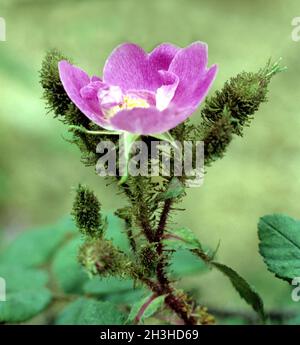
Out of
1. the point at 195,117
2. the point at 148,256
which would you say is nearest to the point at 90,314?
the point at 148,256

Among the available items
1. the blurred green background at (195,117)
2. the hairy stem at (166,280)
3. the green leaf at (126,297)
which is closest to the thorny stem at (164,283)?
the hairy stem at (166,280)

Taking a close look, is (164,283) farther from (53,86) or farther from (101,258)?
(53,86)

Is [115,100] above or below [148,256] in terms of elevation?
above

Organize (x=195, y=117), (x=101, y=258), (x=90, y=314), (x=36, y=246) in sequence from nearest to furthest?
(x=101, y=258) < (x=90, y=314) < (x=36, y=246) < (x=195, y=117)

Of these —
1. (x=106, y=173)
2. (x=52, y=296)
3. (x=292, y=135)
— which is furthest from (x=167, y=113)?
(x=292, y=135)

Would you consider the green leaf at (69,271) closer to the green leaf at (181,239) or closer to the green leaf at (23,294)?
the green leaf at (23,294)

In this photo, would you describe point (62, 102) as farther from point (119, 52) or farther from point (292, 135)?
point (292, 135)
